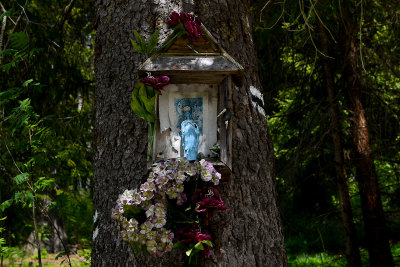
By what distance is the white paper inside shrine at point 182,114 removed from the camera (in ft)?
7.82

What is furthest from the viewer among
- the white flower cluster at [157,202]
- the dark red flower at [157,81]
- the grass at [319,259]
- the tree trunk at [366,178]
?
the grass at [319,259]

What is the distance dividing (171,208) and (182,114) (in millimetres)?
551

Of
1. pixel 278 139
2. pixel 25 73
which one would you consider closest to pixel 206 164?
pixel 25 73

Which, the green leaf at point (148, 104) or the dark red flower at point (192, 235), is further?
the green leaf at point (148, 104)

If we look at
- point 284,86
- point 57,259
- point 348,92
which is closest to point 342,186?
point 348,92

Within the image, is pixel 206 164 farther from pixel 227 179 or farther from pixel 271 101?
pixel 271 101

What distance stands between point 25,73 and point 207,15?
270 cm

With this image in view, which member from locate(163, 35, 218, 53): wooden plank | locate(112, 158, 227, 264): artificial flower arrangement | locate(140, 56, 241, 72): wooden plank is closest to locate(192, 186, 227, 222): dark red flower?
locate(112, 158, 227, 264): artificial flower arrangement

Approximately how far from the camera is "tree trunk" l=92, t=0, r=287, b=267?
2359mm

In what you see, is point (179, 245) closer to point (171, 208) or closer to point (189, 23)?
point (171, 208)

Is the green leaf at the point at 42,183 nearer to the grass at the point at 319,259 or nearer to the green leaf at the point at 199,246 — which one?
the green leaf at the point at 199,246

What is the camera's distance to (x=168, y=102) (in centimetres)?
243

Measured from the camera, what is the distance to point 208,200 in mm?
2123

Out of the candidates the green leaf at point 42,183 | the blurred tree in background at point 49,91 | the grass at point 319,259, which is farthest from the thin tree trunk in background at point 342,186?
the green leaf at point 42,183
